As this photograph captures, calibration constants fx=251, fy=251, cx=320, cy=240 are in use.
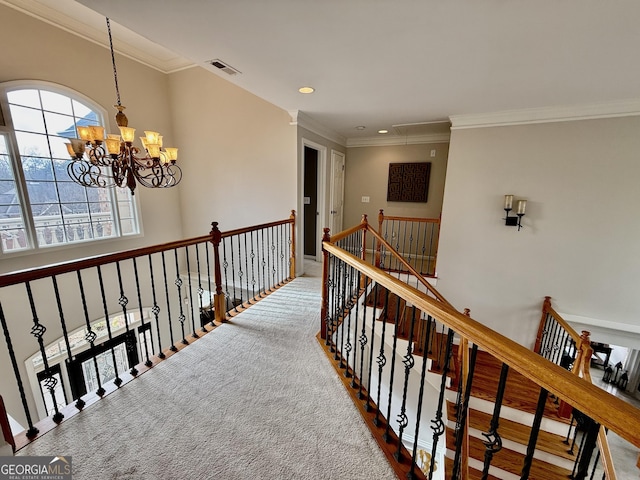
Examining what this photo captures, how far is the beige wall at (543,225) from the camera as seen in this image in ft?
9.92

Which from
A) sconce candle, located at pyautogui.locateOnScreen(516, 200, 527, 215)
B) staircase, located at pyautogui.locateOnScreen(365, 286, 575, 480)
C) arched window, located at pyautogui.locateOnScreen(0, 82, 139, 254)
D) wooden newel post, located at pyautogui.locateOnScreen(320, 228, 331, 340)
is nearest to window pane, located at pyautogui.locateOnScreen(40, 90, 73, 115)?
arched window, located at pyautogui.locateOnScreen(0, 82, 139, 254)

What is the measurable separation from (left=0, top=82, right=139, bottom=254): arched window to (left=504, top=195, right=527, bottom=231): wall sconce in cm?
622

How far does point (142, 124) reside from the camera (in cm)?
451

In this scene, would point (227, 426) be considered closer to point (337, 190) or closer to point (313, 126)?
point (313, 126)

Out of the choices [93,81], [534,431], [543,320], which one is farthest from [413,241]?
[93,81]

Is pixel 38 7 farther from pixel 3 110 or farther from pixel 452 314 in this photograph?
pixel 452 314

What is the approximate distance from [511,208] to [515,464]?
3.03 meters

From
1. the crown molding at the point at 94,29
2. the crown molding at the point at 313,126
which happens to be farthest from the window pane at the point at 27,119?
the crown molding at the point at 313,126

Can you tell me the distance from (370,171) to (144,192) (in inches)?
176

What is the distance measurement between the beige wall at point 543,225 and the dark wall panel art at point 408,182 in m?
1.33

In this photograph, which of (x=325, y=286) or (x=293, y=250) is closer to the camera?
(x=325, y=286)

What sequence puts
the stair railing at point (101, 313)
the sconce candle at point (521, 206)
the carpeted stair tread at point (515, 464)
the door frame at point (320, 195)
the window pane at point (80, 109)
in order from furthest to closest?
1. the door frame at point (320, 195)
2. the window pane at point (80, 109)
3. the sconce candle at point (521, 206)
4. the carpeted stair tread at point (515, 464)
5. the stair railing at point (101, 313)

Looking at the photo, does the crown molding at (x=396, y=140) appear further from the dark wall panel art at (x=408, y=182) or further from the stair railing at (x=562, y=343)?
the stair railing at (x=562, y=343)

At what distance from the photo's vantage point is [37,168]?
348 centimetres
